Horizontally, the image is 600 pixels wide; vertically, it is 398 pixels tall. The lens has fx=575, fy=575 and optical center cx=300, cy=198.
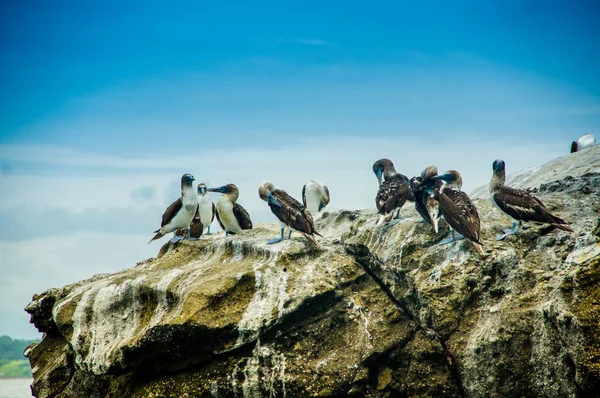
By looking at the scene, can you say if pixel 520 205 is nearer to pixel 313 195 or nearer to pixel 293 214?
pixel 293 214

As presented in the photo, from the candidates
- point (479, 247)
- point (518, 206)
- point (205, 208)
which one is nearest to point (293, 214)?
point (205, 208)

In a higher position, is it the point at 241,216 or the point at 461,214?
the point at 241,216

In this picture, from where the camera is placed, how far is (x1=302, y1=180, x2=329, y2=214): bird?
19141mm

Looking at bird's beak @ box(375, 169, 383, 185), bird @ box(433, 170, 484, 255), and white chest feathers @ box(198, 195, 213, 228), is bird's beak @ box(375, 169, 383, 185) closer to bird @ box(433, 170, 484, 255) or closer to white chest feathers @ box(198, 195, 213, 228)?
bird @ box(433, 170, 484, 255)

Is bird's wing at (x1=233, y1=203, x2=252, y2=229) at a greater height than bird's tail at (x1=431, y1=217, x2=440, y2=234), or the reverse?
bird's wing at (x1=233, y1=203, x2=252, y2=229)

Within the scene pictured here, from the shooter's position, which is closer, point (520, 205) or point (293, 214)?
point (520, 205)

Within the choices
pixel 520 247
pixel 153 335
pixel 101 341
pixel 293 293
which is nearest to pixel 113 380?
pixel 101 341

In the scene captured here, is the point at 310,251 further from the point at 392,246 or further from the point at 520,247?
the point at 520,247

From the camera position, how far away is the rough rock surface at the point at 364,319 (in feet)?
30.1

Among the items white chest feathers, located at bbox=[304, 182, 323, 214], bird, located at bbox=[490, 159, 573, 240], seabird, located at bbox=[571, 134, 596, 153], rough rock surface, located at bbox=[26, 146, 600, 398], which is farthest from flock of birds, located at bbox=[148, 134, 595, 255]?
seabird, located at bbox=[571, 134, 596, 153]

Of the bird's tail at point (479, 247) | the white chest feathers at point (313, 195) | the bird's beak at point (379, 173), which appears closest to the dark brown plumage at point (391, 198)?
the bird's tail at point (479, 247)

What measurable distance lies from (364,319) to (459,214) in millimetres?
2596

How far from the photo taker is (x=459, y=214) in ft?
34.4

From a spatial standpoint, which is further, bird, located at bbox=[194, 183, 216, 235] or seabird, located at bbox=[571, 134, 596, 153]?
seabird, located at bbox=[571, 134, 596, 153]
